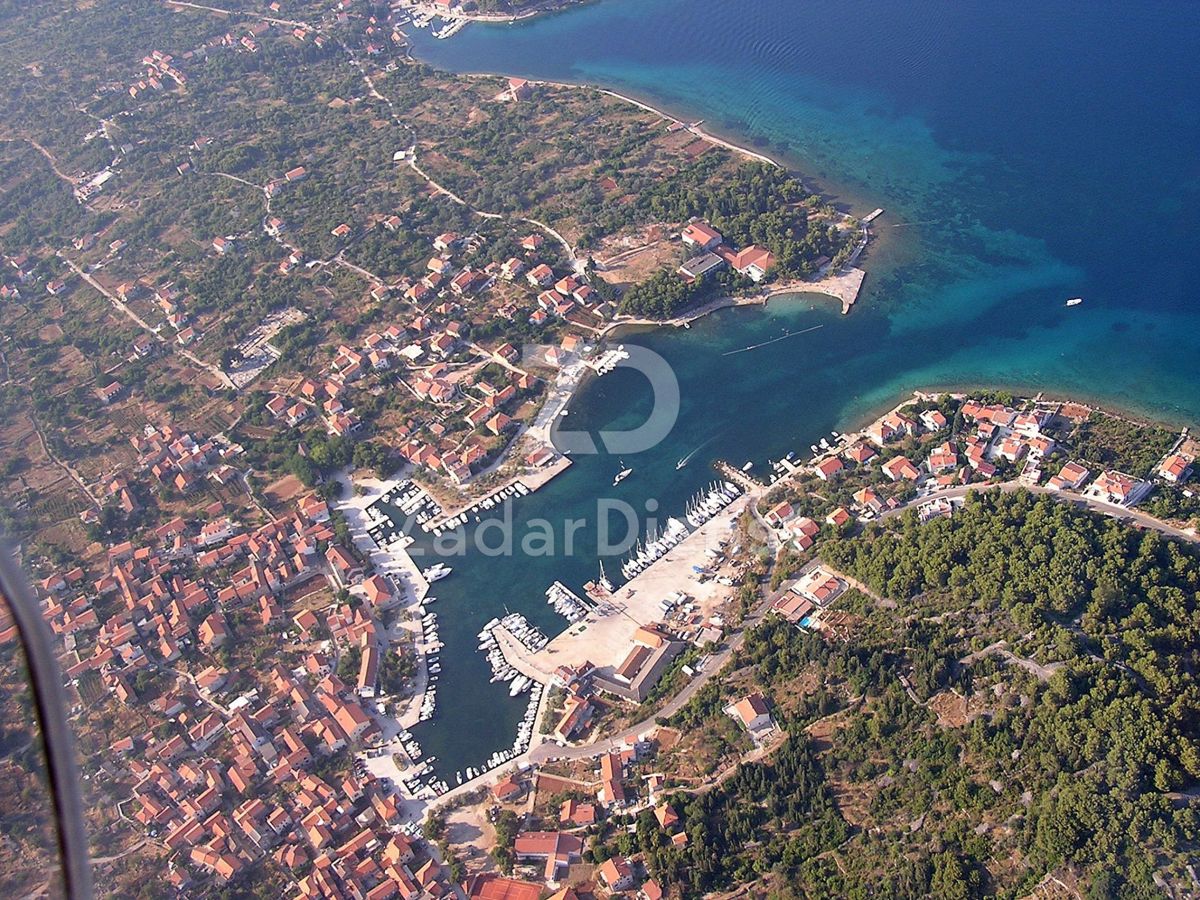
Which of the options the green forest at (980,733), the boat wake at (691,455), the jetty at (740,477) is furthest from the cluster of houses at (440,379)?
the green forest at (980,733)

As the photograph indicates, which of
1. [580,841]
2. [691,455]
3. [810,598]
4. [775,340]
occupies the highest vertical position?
[775,340]

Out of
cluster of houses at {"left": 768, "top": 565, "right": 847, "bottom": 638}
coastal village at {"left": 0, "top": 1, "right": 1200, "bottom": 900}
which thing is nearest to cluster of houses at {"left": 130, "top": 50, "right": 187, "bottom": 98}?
coastal village at {"left": 0, "top": 1, "right": 1200, "bottom": 900}

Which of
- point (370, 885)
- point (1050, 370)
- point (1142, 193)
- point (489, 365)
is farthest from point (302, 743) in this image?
point (1142, 193)

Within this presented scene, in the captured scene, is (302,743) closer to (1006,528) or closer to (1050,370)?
(1006,528)

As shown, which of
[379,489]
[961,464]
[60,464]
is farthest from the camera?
[60,464]

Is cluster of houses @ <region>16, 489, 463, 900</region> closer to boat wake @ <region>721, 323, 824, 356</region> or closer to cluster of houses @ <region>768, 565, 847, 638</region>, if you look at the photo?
cluster of houses @ <region>768, 565, 847, 638</region>

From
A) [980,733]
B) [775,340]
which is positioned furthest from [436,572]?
[775,340]

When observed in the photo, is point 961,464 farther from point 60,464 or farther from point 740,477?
point 60,464
